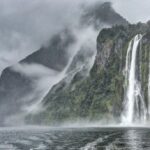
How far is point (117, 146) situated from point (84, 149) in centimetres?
605

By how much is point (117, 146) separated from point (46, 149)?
42.6ft

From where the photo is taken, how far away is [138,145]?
77.6m

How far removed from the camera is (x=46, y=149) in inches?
3110

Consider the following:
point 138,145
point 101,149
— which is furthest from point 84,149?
point 138,145

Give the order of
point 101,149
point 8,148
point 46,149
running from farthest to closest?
point 8,148 < point 46,149 < point 101,149

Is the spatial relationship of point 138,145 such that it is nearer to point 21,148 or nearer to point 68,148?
point 68,148

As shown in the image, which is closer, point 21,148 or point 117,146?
point 117,146

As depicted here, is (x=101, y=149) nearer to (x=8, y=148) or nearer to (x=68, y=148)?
(x=68, y=148)

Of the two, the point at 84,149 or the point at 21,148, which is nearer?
the point at 84,149

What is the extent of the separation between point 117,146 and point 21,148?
1911cm

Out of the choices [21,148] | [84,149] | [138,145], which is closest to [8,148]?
[21,148]

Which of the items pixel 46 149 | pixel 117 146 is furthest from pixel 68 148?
pixel 117 146

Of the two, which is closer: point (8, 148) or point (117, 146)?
point (117, 146)

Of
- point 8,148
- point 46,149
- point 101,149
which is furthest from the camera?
point 8,148
